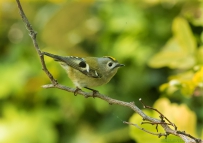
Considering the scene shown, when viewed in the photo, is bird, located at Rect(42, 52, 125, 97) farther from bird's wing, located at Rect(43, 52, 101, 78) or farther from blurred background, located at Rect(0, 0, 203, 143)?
blurred background, located at Rect(0, 0, 203, 143)

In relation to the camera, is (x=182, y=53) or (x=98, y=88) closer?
(x=182, y=53)

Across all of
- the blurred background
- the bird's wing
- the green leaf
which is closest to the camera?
the bird's wing

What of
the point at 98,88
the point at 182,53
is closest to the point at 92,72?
the point at 182,53

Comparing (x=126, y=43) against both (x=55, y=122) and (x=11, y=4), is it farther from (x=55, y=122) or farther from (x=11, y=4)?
(x=11, y=4)

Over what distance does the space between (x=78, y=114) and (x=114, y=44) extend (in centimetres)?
42

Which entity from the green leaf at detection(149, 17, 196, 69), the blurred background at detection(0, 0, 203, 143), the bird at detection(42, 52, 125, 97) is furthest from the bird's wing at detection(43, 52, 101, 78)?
the blurred background at detection(0, 0, 203, 143)

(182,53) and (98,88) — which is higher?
(98,88)

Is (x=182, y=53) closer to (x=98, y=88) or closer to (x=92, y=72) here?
(x=92, y=72)

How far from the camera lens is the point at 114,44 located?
7.34ft

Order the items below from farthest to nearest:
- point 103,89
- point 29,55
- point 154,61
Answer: point 29,55 → point 103,89 → point 154,61

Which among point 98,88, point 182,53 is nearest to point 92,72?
point 182,53

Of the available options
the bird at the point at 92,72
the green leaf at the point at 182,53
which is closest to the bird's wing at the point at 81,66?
the bird at the point at 92,72

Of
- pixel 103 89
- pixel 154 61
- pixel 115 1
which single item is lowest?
pixel 154 61

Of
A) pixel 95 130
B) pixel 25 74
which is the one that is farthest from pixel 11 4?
pixel 95 130
